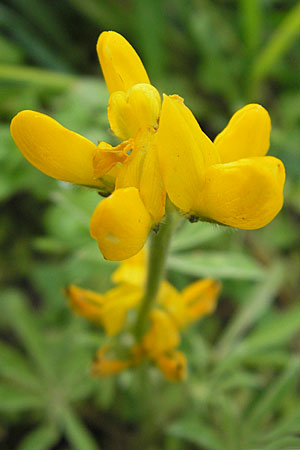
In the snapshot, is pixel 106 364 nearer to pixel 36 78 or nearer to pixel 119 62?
pixel 119 62

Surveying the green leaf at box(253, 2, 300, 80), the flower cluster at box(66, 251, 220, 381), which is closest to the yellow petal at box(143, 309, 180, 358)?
the flower cluster at box(66, 251, 220, 381)

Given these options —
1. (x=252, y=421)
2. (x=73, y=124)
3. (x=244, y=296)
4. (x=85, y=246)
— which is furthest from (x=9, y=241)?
(x=252, y=421)

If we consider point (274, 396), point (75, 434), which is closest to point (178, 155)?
point (274, 396)

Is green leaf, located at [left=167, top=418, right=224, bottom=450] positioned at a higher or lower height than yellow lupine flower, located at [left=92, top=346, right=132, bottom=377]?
lower

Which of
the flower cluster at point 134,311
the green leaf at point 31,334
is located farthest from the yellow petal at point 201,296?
the green leaf at point 31,334

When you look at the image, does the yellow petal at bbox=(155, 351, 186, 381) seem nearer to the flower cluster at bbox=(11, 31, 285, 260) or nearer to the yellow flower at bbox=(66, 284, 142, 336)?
the yellow flower at bbox=(66, 284, 142, 336)

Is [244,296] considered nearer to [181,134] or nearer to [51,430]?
[51,430]
